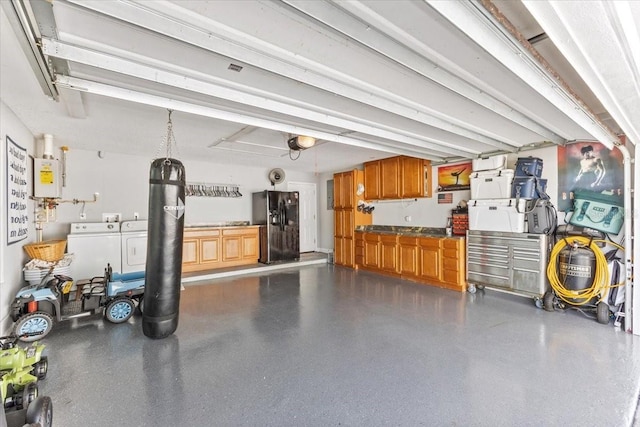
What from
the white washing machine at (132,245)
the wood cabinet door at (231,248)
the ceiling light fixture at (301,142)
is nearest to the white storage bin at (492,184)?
the ceiling light fixture at (301,142)

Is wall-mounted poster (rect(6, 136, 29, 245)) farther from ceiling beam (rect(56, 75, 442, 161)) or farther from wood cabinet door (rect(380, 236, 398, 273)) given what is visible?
wood cabinet door (rect(380, 236, 398, 273))

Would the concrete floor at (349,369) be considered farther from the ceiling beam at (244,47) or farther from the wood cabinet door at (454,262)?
the ceiling beam at (244,47)

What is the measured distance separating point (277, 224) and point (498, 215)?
4.38 metres

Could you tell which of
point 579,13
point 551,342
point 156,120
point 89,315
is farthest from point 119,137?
point 551,342

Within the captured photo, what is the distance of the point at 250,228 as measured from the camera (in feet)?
22.0

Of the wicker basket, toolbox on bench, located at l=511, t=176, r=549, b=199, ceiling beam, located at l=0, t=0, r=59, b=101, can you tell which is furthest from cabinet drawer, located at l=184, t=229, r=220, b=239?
toolbox on bench, located at l=511, t=176, r=549, b=199

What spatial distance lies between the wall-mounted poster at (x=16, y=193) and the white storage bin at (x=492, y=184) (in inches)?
232

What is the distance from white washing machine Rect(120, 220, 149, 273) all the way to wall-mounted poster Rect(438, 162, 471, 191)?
5387 millimetres

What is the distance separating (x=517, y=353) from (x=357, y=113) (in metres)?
2.67

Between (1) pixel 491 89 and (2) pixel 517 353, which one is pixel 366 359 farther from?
(1) pixel 491 89

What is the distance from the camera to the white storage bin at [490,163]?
173 inches

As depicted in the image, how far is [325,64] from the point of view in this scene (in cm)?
184

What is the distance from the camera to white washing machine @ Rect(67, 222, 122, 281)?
14.8 ft

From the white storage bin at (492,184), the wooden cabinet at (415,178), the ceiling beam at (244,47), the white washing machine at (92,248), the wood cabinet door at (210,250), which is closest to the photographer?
the ceiling beam at (244,47)
